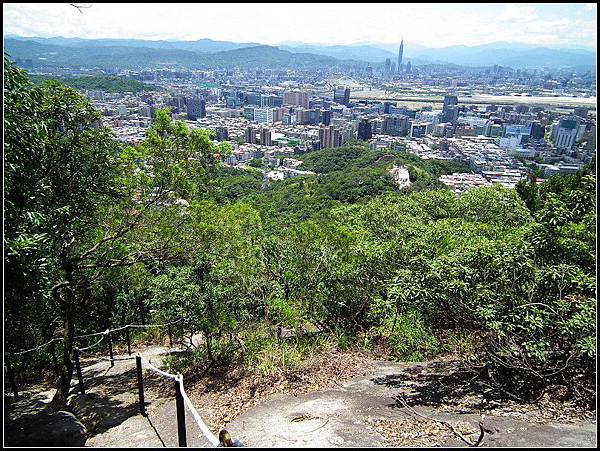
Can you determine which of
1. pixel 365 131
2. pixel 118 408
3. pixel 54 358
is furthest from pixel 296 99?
pixel 118 408

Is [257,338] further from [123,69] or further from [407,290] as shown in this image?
[123,69]

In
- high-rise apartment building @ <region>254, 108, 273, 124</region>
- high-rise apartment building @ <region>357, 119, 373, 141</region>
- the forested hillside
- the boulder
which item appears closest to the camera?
the forested hillside

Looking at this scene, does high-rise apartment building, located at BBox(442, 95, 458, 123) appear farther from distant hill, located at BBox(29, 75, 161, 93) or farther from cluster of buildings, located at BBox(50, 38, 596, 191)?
distant hill, located at BBox(29, 75, 161, 93)

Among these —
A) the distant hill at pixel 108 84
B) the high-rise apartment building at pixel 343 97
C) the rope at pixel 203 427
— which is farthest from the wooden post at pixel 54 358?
the high-rise apartment building at pixel 343 97

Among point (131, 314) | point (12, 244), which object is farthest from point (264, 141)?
point (12, 244)

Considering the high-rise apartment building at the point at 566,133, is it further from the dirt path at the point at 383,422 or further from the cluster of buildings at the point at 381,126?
the dirt path at the point at 383,422

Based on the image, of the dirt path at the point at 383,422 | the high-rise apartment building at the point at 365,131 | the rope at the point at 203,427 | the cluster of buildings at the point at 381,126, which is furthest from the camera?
the high-rise apartment building at the point at 365,131

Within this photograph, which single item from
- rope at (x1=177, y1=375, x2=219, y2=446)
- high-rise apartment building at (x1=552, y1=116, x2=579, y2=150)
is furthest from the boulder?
high-rise apartment building at (x1=552, y1=116, x2=579, y2=150)

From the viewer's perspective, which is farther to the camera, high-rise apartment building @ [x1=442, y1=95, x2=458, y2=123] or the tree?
high-rise apartment building @ [x1=442, y1=95, x2=458, y2=123]

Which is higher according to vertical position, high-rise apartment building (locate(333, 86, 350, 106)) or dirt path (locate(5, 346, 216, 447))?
high-rise apartment building (locate(333, 86, 350, 106))
